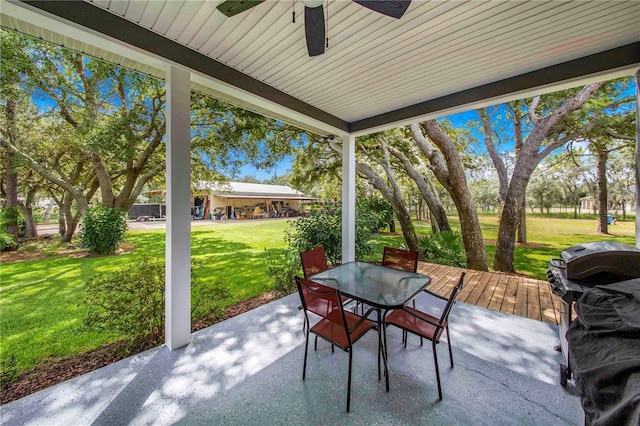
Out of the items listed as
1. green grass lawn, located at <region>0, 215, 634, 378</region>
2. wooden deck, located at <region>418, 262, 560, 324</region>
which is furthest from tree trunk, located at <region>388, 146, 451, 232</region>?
wooden deck, located at <region>418, 262, 560, 324</region>

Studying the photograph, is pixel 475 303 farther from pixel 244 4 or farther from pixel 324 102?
pixel 244 4

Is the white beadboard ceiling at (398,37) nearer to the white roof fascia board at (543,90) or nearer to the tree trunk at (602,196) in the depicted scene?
the white roof fascia board at (543,90)

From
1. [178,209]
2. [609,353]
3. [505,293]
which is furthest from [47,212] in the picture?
[505,293]

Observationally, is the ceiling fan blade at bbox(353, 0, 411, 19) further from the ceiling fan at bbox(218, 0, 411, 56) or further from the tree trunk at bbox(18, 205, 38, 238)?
the tree trunk at bbox(18, 205, 38, 238)

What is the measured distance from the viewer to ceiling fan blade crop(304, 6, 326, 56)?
1572 mm

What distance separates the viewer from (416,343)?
2463 millimetres

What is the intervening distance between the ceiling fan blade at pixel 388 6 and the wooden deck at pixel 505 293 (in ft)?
11.1

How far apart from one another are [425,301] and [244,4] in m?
3.94

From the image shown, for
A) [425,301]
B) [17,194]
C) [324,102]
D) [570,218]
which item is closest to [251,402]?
[425,301]

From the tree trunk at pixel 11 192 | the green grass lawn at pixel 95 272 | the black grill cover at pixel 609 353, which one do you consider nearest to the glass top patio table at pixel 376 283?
the black grill cover at pixel 609 353

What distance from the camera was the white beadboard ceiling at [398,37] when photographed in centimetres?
187

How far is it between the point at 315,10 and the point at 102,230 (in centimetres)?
563

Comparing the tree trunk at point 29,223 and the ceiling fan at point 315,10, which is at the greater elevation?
the ceiling fan at point 315,10

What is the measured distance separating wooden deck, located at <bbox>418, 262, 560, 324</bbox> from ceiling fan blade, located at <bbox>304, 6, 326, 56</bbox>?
3664mm
